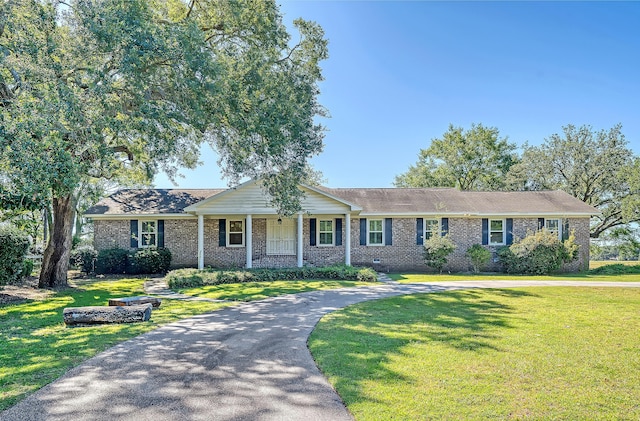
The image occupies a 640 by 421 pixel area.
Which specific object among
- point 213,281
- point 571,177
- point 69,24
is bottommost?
point 213,281

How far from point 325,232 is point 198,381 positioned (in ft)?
50.8

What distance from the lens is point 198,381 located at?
15.3 ft

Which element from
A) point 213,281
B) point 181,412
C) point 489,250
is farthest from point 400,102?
point 181,412

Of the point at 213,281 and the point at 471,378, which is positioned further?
the point at 213,281

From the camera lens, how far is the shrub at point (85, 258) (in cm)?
1917

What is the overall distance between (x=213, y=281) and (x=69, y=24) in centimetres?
971

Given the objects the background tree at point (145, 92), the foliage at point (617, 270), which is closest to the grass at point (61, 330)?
the background tree at point (145, 92)

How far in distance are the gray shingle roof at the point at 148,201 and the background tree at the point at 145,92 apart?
5.50 m

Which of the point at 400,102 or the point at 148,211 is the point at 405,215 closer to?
the point at 400,102

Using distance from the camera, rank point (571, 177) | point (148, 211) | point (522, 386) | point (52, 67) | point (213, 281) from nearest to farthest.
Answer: point (522, 386) → point (52, 67) → point (213, 281) → point (148, 211) → point (571, 177)

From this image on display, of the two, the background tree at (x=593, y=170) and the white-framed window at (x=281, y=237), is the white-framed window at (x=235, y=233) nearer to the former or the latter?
the white-framed window at (x=281, y=237)

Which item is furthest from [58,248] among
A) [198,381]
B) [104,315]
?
[198,381]

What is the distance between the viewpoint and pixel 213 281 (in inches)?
585

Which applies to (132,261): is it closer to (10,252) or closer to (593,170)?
(10,252)
